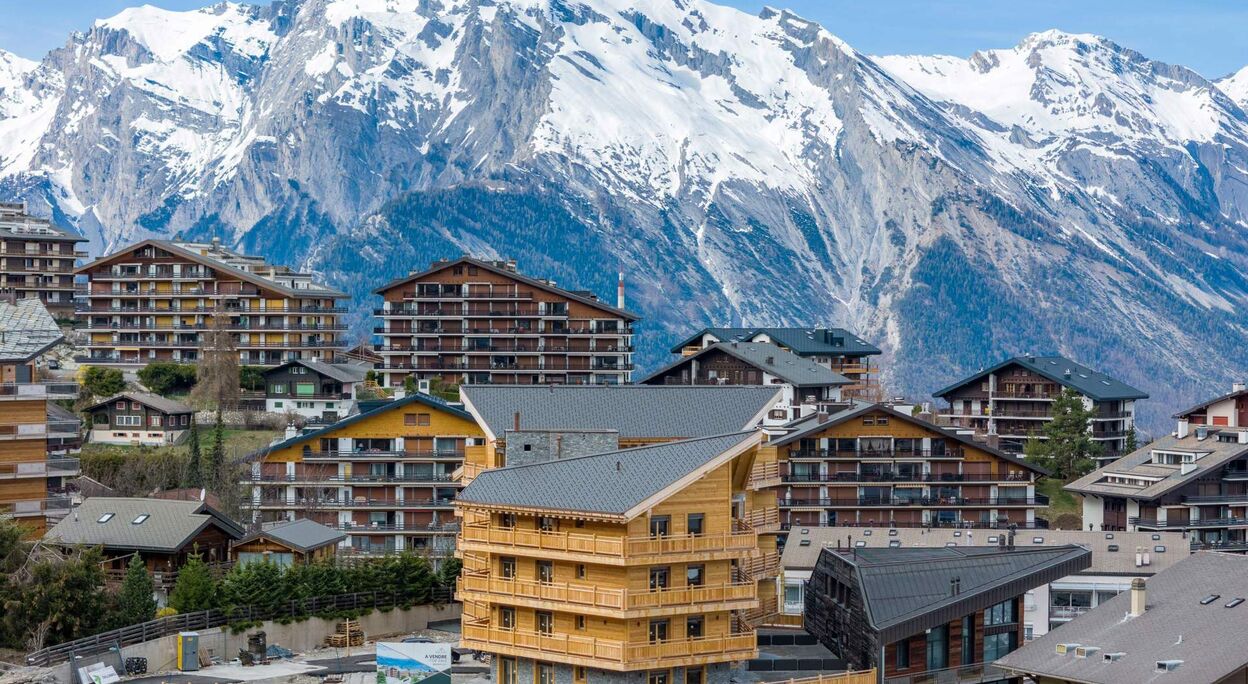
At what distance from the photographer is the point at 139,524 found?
291 feet

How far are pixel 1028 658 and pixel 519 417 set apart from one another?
69.0 feet

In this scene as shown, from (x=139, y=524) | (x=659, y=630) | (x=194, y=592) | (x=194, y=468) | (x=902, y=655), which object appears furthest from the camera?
(x=194, y=468)

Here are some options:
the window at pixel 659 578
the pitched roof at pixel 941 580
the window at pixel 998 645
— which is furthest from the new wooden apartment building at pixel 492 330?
the window at pixel 659 578

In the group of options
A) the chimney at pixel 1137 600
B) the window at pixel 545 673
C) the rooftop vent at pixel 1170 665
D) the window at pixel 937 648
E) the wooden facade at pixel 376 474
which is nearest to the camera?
the rooftop vent at pixel 1170 665

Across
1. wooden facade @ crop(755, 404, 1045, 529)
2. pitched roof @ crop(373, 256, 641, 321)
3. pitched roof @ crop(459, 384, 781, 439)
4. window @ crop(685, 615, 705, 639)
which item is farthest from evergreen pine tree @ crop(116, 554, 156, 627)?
pitched roof @ crop(373, 256, 641, 321)

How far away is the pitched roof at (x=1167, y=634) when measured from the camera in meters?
59.9

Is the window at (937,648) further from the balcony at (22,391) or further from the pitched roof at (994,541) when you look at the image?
the balcony at (22,391)

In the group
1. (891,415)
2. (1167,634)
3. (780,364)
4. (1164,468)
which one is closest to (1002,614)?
(1167,634)

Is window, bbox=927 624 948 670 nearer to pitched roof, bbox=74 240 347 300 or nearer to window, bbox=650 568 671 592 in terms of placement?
window, bbox=650 568 671 592

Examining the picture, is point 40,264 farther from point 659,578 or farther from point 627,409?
point 659,578

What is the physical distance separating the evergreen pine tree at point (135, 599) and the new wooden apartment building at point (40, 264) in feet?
318

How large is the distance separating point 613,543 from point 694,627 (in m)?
4.42

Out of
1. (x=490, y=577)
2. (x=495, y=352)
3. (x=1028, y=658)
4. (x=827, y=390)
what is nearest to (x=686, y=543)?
(x=490, y=577)

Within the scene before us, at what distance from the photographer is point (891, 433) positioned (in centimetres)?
11881
